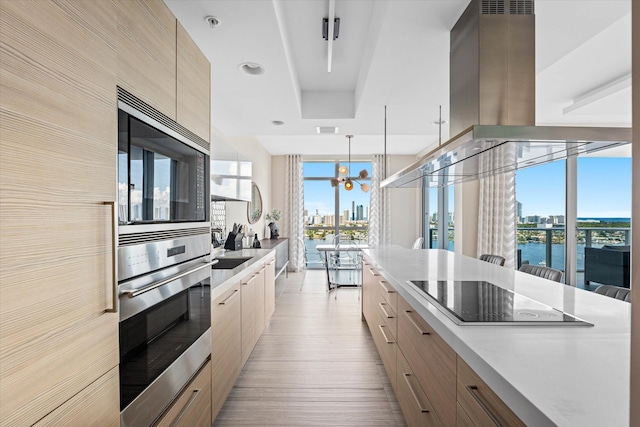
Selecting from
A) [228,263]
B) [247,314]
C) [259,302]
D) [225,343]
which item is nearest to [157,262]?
[225,343]

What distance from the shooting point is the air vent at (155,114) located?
3.58 ft

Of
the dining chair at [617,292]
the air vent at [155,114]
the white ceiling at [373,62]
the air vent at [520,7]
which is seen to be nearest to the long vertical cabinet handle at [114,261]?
the air vent at [155,114]

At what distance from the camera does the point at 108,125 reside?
100 centimetres

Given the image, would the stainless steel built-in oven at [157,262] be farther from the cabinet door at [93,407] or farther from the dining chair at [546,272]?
the dining chair at [546,272]

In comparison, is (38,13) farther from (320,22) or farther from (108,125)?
(320,22)

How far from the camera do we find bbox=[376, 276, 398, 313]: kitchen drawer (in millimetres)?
2141

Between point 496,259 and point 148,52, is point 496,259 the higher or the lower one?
the lower one

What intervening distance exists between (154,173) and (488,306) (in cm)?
143

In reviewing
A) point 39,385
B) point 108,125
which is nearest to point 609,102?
point 108,125

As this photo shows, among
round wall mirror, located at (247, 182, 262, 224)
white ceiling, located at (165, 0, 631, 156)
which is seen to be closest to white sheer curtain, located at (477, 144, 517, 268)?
white ceiling, located at (165, 0, 631, 156)

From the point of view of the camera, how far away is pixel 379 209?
7617 mm

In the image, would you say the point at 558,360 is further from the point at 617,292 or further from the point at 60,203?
the point at 60,203

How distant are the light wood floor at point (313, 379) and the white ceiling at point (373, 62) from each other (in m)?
2.25

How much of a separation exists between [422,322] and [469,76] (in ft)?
4.28
